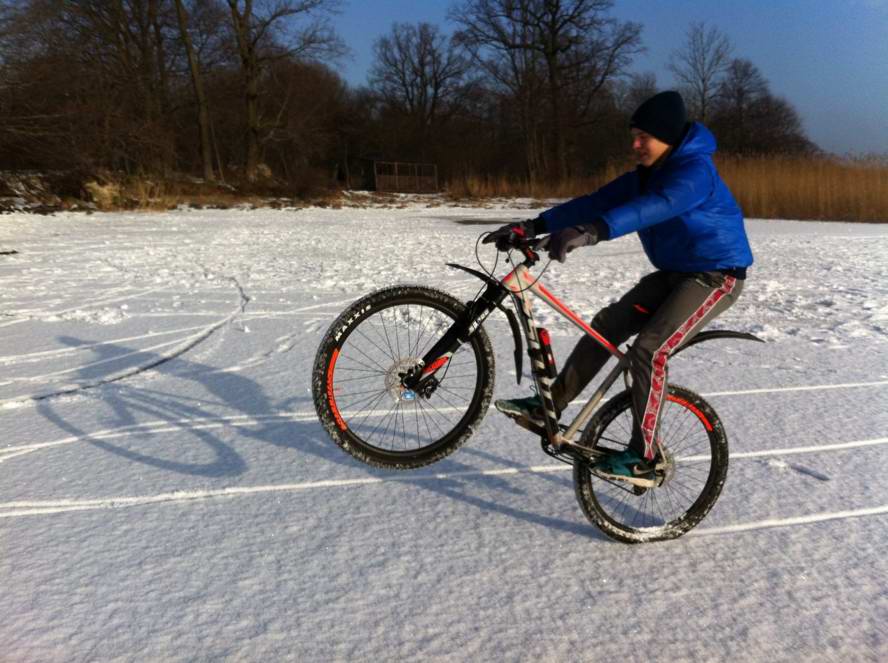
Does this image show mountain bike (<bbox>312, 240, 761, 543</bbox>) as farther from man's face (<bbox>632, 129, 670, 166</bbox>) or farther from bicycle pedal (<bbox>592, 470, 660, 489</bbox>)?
man's face (<bbox>632, 129, 670, 166</bbox>)

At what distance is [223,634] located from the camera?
6.67ft

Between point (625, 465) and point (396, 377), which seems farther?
point (396, 377)

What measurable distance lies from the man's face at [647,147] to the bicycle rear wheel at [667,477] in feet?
2.99

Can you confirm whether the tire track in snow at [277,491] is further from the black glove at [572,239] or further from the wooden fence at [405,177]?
the wooden fence at [405,177]

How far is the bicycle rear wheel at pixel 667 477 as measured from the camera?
2607mm

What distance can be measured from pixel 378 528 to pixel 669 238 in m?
1.62

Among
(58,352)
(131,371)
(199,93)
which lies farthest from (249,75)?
(131,371)

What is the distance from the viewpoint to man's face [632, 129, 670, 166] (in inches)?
103

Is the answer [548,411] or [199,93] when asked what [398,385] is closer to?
[548,411]

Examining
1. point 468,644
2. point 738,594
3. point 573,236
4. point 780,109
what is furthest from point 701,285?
point 780,109

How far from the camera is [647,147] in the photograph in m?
2.64

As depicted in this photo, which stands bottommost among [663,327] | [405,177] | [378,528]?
[378,528]

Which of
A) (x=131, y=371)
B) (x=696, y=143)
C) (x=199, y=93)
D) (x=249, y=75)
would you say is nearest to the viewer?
(x=696, y=143)

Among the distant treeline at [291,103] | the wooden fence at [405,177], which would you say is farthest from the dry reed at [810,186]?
the wooden fence at [405,177]
